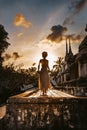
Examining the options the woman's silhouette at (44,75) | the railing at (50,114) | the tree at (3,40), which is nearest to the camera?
the railing at (50,114)

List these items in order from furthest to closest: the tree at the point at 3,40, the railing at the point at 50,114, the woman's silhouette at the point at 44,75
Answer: the tree at the point at 3,40 < the woman's silhouette at the point at 44,75 < the railing at the point at 50,114

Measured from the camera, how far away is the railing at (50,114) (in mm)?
7699

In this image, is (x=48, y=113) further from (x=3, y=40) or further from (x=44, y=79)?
(x=3, y=40)

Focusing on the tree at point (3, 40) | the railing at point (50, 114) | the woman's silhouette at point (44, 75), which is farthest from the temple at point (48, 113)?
the tree at point (3, 40)

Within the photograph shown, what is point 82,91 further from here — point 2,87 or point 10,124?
point 2,87

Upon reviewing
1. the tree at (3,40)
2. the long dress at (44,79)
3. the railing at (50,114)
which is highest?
the tree at (3,40)

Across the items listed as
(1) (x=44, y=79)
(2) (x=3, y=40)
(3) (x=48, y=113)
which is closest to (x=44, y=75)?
(1) (x=44, y=79)

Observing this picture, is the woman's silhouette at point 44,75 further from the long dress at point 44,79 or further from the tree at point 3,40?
the tree at point 3,40

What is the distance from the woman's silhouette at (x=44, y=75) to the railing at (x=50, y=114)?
237cm

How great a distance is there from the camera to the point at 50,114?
7.78 metres

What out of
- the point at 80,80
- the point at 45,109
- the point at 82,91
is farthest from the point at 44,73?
the point at 80,80

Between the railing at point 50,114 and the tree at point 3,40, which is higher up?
the tree at point 3,40

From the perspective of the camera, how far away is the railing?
7699mm

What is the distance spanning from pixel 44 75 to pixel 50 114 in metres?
2.96
